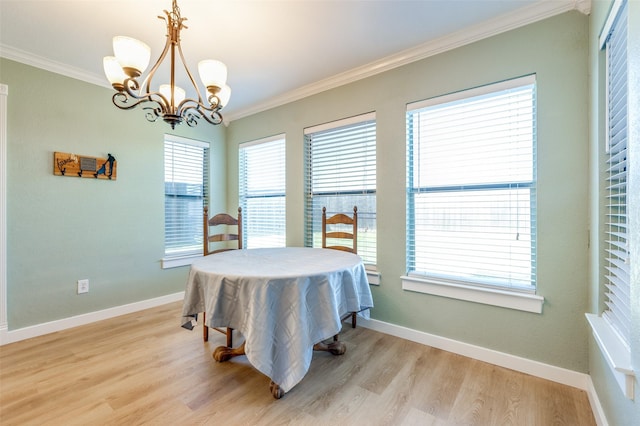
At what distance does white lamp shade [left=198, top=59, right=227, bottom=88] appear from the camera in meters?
1.69

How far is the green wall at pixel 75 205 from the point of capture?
240 cm

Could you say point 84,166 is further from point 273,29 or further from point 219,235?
point 273,29

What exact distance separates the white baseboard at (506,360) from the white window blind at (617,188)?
57 cm

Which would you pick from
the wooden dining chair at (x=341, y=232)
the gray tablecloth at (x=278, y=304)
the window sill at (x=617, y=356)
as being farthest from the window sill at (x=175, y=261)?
the window sill at (x=617, y=356)

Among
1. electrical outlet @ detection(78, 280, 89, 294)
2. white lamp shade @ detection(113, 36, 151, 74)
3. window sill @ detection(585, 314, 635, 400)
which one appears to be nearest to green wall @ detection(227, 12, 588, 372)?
window sill @ detection(585, 314, 635, 400)

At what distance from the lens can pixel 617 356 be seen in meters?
1.08

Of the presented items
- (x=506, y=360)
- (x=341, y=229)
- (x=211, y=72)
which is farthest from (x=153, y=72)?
(x=506, y=360)

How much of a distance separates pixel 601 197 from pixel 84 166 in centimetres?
404

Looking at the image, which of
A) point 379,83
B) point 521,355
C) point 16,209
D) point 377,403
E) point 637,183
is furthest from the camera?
point 379,83

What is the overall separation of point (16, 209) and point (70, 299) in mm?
938

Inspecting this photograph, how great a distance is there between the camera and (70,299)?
2.68 m

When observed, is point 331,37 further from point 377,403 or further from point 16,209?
point 16,209

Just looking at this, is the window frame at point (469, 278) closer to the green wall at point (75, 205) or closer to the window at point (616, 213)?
the window at point (616, 213)

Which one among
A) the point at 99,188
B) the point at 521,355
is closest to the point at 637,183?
the point at 521,355
